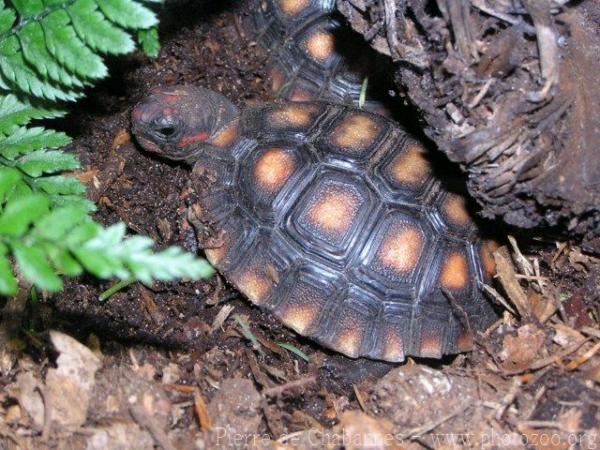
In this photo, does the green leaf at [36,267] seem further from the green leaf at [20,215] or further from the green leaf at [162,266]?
the green leaf at [162,266]

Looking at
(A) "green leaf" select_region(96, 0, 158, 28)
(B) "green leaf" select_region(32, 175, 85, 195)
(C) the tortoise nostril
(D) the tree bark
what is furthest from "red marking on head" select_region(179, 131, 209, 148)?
(D) the tree bark

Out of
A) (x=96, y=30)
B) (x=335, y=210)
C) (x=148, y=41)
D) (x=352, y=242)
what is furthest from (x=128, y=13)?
(x=352, y=242)

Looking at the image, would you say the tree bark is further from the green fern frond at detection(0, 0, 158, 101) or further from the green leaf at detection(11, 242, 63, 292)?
the green leaf at detection(11, 242, 63, 292)

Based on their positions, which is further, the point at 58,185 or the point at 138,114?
the point at 138,114

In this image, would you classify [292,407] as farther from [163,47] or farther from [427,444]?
[163,47]

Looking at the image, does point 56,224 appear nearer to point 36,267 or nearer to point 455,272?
point 36,267

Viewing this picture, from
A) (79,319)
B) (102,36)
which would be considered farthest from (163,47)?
(79,319)

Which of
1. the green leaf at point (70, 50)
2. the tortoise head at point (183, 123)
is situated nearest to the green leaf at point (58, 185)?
the green leaf at point (70, 50)
